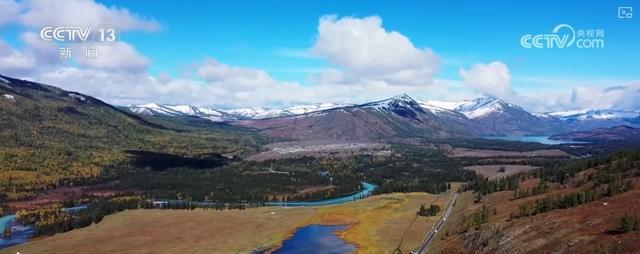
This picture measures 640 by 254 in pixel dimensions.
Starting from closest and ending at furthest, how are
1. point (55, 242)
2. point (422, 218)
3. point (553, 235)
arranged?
point (553, 235) < point (55, 242) < point (422, 218)

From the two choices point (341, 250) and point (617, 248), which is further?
point (341, 250)

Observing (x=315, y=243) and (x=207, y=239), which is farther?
(x=207, y=239)

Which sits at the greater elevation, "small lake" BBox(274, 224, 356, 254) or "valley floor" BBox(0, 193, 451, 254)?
"valley floor" BBox(0, 193, 451, 254)

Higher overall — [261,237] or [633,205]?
[633,205]

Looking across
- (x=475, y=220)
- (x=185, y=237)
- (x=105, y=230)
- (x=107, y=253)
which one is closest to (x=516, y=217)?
(x=475, y=220)

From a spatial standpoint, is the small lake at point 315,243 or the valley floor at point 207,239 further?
the valley floor at point 207,239

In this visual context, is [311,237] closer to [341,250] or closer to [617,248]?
[341,250]

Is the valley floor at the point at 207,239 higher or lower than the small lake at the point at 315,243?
higher

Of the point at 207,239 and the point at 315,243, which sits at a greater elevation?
the point at 207,239
